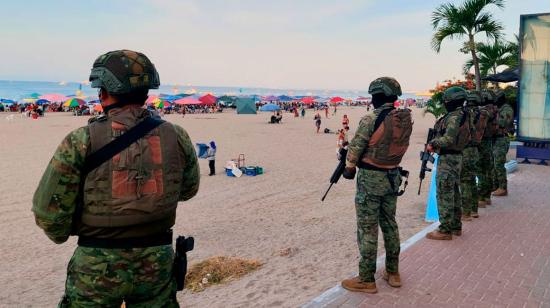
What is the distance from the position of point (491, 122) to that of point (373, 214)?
15.8ft

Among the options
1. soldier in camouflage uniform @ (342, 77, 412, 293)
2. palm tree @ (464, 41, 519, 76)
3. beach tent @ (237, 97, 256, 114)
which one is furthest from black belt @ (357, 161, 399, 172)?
beach tent @ (237, 97, 256, 114)

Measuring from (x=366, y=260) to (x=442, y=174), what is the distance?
7.05 feet

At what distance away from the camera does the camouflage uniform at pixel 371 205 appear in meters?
4.29

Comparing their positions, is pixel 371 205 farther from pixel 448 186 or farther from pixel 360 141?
pixel 448 186

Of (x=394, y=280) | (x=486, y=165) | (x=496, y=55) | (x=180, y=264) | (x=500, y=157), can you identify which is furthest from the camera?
(x=496, y=55)

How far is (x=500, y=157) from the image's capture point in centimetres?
867

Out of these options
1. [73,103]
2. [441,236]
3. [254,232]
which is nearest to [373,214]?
[441,236]

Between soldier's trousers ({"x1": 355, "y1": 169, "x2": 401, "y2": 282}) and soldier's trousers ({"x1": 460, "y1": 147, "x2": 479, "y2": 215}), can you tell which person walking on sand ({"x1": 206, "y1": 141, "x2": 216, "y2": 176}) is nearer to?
soldier's trousers ({"x1": 460, "y1": 147, "x2": 479, "y2": 215})

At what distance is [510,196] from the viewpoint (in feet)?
29.5

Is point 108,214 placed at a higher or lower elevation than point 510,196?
higher

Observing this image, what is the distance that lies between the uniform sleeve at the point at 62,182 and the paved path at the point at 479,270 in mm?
2677

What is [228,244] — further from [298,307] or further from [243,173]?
[243,173]

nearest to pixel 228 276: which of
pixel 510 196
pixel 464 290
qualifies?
pixel 464 290

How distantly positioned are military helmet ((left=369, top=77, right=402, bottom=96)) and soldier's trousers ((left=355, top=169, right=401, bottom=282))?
2.61ft
